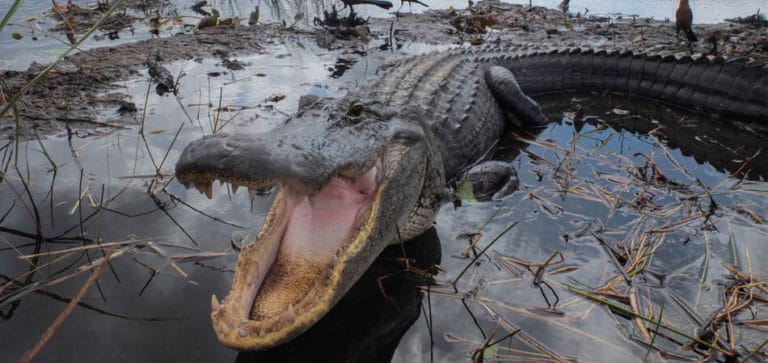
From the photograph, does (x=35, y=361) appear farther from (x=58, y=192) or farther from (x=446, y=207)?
(x=446, y=207)

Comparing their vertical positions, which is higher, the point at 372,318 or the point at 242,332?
the point at 242,332

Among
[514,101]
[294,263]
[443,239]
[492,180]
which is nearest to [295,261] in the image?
[294,263]

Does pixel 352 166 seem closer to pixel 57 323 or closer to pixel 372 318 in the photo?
pixel 372 318

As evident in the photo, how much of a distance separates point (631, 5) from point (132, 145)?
10646 mm

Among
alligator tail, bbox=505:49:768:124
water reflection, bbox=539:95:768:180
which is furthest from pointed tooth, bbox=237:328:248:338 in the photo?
alligator tail, bbox=505:49:768:124

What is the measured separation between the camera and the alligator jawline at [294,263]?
64.1 inches

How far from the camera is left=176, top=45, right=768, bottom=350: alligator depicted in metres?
1.61

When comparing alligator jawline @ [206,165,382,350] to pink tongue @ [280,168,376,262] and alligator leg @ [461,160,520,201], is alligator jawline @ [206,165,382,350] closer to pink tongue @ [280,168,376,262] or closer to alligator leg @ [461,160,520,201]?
pink tongue @ [280,168,376,262]

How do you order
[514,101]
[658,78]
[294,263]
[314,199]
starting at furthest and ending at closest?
[658,78], [514,101], [294,263], [314,199]

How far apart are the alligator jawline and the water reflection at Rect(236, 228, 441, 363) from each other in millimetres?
194

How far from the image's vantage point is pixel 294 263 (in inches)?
78.9

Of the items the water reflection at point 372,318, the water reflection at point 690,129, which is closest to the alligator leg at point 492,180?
the water reflection at point 372,318

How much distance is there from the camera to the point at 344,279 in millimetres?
1832

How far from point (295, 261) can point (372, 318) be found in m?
0.41
